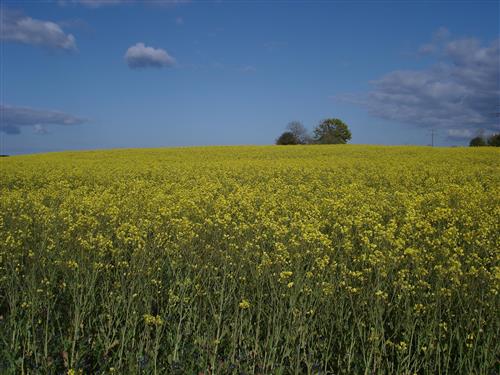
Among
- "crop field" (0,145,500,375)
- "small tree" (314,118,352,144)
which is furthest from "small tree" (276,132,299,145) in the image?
"crop field" (0,145,500,375)

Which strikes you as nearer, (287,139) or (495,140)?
(495,140)

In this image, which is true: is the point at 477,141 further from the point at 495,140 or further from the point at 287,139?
the point at 287,139

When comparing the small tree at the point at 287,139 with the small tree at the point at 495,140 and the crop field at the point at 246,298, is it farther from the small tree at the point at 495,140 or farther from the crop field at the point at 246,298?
the crop field at the point at 246,298

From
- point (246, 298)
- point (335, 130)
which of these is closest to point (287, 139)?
point (335, 130)

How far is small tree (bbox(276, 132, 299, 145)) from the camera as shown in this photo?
85.3 meters

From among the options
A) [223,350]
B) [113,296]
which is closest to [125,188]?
[113,296]

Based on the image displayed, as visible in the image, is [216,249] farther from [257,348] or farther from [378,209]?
[378,209]

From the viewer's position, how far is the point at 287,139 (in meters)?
86.1

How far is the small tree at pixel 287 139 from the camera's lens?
280 feet

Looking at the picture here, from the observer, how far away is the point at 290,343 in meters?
4.96

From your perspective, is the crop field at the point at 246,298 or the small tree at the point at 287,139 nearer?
the crop field at the point at 246,298

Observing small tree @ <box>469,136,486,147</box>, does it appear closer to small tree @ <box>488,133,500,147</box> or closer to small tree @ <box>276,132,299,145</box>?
small tree @ <box>488,133,500,147</box>

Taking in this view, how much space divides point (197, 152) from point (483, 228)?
111ft

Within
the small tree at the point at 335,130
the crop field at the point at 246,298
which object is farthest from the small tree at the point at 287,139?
the crop field at the point at 246,298
